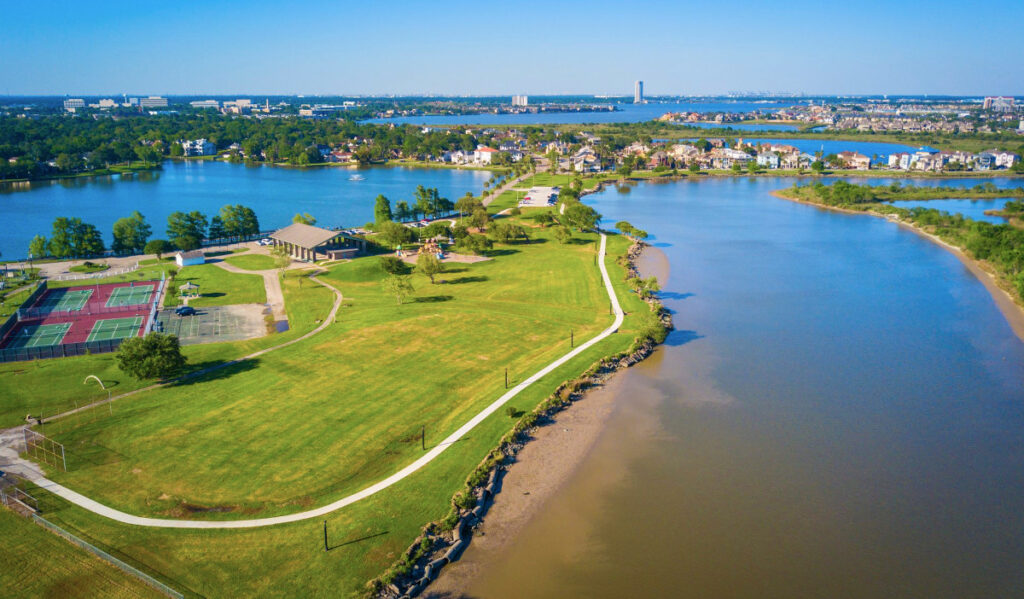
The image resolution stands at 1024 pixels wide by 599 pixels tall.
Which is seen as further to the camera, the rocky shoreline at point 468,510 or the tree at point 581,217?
the tree at point 581,217

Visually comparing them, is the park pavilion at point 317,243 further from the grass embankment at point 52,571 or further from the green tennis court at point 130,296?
the grass embankment at point 52,571

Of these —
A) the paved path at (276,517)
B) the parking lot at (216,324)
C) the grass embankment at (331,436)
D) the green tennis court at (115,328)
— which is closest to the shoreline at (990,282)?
the grass embankment at (331,436)

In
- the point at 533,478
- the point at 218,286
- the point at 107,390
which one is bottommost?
the point at 533,478

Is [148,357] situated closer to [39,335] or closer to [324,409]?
[324,409]

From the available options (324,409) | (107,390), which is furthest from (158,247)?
(324,409)

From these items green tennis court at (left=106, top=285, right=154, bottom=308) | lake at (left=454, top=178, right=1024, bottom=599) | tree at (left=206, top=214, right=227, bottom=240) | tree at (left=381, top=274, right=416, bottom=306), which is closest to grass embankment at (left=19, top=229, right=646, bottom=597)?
tree at (left=381, top=274, right=416, bottom=306)

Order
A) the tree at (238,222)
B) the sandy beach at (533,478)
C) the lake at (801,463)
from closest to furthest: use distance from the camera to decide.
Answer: the sandy beach at (533,478) → the lake at (801,463) → the tree at (238,222)

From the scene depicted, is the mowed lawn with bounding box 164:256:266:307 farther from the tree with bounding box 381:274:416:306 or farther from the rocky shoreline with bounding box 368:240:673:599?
the rocky shoreline with bounding box 368:240:673:599

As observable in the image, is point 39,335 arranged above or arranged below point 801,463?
above
